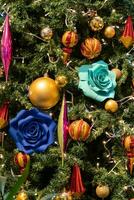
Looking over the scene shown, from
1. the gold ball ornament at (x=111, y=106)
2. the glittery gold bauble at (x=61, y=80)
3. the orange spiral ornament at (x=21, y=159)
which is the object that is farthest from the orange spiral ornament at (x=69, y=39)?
the orange spiral ornament at (x=21, y=159)

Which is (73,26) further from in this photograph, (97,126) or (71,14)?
(97,126)

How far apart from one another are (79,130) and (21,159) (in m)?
0.19

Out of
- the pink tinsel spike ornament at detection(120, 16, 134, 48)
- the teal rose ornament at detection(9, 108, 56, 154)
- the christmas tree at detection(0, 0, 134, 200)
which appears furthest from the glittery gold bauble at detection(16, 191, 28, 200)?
the pink tinsel spike ornament at detection(120, 16, 134, 48)

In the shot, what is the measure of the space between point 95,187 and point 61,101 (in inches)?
11.6

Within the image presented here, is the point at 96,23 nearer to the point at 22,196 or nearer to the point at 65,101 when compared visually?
the point at 65,101

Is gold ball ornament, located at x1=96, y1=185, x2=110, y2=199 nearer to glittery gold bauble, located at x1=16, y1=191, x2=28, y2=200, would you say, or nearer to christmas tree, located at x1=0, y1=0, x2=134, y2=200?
christmas tree, located at x1=0, y1=0, x2=134, y2=200

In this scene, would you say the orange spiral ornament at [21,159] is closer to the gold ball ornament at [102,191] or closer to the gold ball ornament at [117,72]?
the gold ball ornament at [102,191]

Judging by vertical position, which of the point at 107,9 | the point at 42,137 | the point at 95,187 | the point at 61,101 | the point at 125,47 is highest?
the point at 107,9

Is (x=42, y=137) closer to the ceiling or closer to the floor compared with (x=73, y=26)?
closer to the floor

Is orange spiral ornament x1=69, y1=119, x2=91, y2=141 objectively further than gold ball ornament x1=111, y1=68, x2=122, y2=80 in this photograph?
No

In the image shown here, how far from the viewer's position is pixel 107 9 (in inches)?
57.6

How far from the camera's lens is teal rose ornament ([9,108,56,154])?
1.35 m

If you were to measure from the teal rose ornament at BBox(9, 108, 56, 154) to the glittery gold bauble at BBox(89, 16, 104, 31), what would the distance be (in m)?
0.31

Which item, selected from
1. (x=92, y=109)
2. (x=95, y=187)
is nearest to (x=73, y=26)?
(x=92, y=109)
